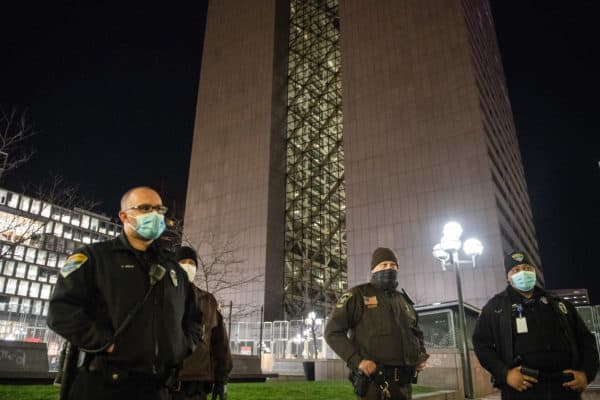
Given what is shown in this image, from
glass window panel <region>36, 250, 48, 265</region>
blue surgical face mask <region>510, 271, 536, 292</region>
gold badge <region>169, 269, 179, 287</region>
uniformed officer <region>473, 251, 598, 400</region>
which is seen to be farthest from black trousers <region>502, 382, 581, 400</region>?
glass window panel <region>36, 250, 48, 265</region>

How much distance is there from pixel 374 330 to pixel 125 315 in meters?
2.28

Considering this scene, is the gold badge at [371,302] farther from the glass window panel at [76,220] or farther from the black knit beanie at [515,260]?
the glass window panel at [76,220]

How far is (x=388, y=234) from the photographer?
39.2m

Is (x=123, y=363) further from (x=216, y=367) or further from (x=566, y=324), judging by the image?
(x=566, y=324)

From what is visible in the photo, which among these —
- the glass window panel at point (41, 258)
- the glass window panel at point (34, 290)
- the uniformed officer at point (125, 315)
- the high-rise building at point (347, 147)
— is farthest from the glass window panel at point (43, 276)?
the uniformed officer at point (125, 315)

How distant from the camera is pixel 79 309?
2.51 m

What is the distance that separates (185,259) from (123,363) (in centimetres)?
250

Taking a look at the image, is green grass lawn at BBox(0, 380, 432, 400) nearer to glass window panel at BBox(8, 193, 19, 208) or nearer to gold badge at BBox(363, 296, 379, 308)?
gold badge at BBox(363, 296, 379, 308)

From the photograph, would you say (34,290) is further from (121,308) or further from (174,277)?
(121,308)

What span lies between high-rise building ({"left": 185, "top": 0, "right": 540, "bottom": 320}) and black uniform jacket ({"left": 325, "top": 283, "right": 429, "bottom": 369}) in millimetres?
30571

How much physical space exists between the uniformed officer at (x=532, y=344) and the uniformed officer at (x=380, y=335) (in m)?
0.67

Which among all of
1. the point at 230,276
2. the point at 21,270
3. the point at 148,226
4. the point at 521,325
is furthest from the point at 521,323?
the point at 21,270

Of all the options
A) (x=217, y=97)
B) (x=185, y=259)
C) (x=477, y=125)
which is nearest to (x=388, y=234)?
(x=477, y=125)

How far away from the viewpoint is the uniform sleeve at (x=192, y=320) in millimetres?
3026
